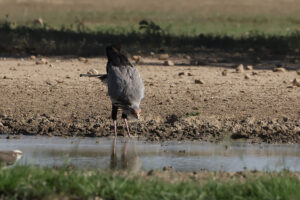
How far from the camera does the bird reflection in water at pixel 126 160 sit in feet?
24.2

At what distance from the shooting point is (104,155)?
8195 mm

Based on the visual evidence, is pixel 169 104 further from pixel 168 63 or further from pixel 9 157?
pixel 168 63

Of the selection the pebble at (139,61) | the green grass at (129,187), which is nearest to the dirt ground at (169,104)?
the pebble at (139,61)

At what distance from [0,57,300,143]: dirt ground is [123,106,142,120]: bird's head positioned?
31 cm

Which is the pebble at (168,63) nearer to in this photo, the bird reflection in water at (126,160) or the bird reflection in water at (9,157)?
the bird reflection in water at (126,160)

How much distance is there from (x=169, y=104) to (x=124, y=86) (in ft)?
5.26

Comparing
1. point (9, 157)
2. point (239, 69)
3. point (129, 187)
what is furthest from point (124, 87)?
point (239, 69)

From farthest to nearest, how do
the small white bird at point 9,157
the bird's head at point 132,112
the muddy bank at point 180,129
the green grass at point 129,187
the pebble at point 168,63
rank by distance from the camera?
the pebble at point 168,63, the muddy bank at point 180,129, the bird's head at point 132,112, the small white bird at point 9,157, the green grass at point 129,187

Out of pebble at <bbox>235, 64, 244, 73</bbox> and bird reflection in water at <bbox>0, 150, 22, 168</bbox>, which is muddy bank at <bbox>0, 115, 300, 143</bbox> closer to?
bird reflection in water at <bbox>0, 150, 22, 168</bbox>

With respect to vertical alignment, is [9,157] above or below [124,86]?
below

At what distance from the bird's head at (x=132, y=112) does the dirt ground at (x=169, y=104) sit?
310mm


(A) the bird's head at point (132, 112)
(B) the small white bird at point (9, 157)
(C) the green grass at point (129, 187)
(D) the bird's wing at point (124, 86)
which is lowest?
(B) the small white bird at point (9, 157)

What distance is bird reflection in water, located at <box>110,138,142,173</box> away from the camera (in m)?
7.38

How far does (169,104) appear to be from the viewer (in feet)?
34.9
